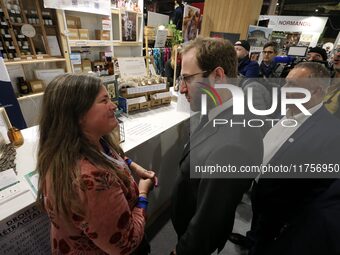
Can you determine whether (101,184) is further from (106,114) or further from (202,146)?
(202,146)

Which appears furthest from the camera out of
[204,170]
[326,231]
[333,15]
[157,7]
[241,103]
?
[157,7]

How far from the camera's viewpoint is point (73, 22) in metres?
2.79

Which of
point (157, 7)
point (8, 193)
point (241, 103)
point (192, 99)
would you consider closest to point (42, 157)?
point (8, 193)

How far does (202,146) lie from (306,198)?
454 mm

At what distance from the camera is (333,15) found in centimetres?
903

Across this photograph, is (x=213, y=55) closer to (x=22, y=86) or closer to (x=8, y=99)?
(x=8, y=99)

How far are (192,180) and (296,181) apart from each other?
1.61 feet

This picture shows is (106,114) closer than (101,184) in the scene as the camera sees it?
No

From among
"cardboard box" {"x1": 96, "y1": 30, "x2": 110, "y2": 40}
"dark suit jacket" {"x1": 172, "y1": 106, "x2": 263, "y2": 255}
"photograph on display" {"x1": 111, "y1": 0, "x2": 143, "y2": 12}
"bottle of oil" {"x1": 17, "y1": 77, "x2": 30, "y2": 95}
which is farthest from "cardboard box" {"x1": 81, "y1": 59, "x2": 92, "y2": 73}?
"dark suit jacket" {"x1": 172, "y1": 106, "x2": 263, "y2": 255}

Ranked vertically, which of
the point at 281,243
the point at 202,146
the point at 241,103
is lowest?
the point at 281,243

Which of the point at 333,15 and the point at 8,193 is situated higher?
the point at 333,15

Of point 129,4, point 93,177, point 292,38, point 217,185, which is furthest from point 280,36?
point 93,177

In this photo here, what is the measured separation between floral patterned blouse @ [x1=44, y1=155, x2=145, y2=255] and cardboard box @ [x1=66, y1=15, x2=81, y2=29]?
9.09ft

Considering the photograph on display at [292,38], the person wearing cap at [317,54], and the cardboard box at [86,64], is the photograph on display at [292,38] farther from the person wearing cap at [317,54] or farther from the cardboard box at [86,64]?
the cardboard box at [86,64]
